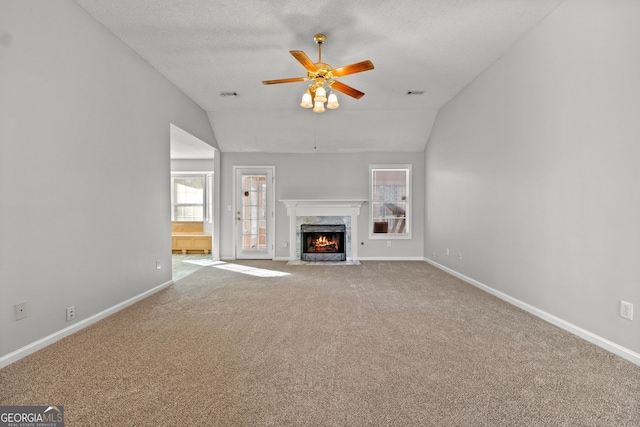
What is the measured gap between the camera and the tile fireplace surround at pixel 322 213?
646 cm

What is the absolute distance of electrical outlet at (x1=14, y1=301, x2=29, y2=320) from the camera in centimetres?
210

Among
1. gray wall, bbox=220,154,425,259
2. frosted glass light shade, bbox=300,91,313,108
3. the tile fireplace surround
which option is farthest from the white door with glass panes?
frosted glass light shade, bbox=300,91,313,108

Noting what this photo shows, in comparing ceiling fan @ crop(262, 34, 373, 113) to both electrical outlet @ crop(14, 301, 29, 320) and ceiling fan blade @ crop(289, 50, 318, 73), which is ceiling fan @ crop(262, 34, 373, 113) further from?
electrical outlet @ crop(14, 301, 29, 320)

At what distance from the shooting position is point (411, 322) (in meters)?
2.80

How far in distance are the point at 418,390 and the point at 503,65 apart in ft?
12.1

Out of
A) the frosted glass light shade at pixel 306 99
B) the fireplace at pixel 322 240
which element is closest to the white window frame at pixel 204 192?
the fireplace at pixel 322 240

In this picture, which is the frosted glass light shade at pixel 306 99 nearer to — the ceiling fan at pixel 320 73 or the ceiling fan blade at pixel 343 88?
the ceiling fan at pixel 320 73

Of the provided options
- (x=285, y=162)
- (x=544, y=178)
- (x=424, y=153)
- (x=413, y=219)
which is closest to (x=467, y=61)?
(x=544, y=178)

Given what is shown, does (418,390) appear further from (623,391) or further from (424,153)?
(424,153)

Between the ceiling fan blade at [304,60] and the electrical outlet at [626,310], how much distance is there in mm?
3180

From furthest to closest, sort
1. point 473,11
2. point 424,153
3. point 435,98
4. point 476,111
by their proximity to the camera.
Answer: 1. point 424,153
2. point 435,98
3. point 476,111
4. point 473,11

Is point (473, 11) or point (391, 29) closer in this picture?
point (473, 11)

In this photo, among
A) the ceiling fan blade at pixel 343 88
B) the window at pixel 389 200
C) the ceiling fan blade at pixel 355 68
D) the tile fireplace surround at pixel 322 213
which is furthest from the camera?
the window at pixel 389 200

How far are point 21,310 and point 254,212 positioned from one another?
15.1 feet
